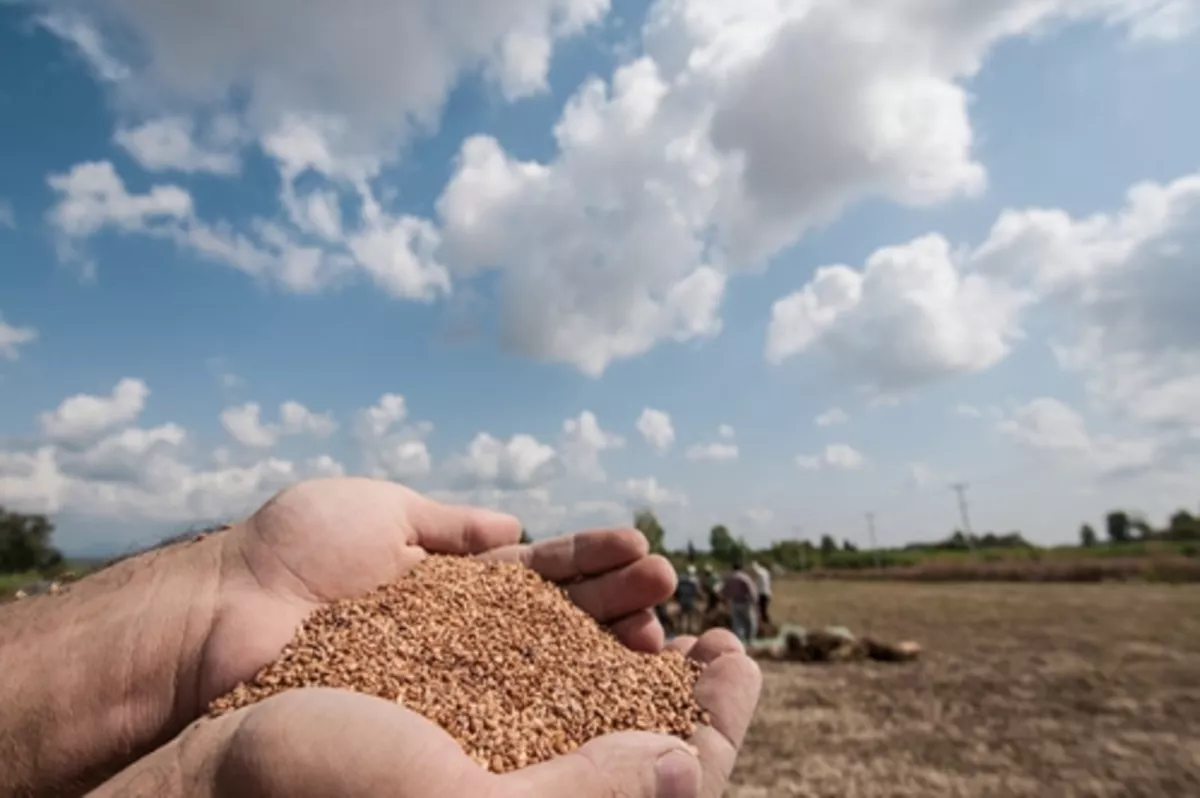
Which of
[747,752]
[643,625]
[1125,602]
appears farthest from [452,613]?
[1125,602]

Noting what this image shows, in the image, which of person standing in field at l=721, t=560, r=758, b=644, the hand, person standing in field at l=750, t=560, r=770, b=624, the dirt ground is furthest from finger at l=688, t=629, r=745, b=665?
person standing in field at l=750, t=560, r=770, b=624

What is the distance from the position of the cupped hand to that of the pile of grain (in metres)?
0.14

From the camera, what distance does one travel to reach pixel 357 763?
189cm

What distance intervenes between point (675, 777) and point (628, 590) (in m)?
1.51

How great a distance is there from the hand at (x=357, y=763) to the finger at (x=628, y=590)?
4.23 ft

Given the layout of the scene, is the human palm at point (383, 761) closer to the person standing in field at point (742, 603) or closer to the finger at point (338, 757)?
the finger at point (338, 757)

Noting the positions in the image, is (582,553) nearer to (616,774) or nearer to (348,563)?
(348,563)

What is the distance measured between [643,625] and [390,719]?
68.6 inches

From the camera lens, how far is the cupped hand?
319 centimetres

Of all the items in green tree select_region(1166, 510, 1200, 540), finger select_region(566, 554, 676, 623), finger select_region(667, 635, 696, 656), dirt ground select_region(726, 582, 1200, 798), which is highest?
green tree select_region(1166, 510, 1200, 540)

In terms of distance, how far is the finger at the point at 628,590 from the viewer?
3.57 meters

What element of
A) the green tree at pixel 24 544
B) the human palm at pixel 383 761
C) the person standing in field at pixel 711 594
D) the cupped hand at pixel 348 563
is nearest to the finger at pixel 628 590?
the cupped hand at pixel 348 563

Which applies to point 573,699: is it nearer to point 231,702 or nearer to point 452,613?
point 452,613

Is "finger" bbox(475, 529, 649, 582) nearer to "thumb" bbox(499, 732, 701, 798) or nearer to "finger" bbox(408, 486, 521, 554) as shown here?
"finger" bbox(408, 486, 521, 554)
